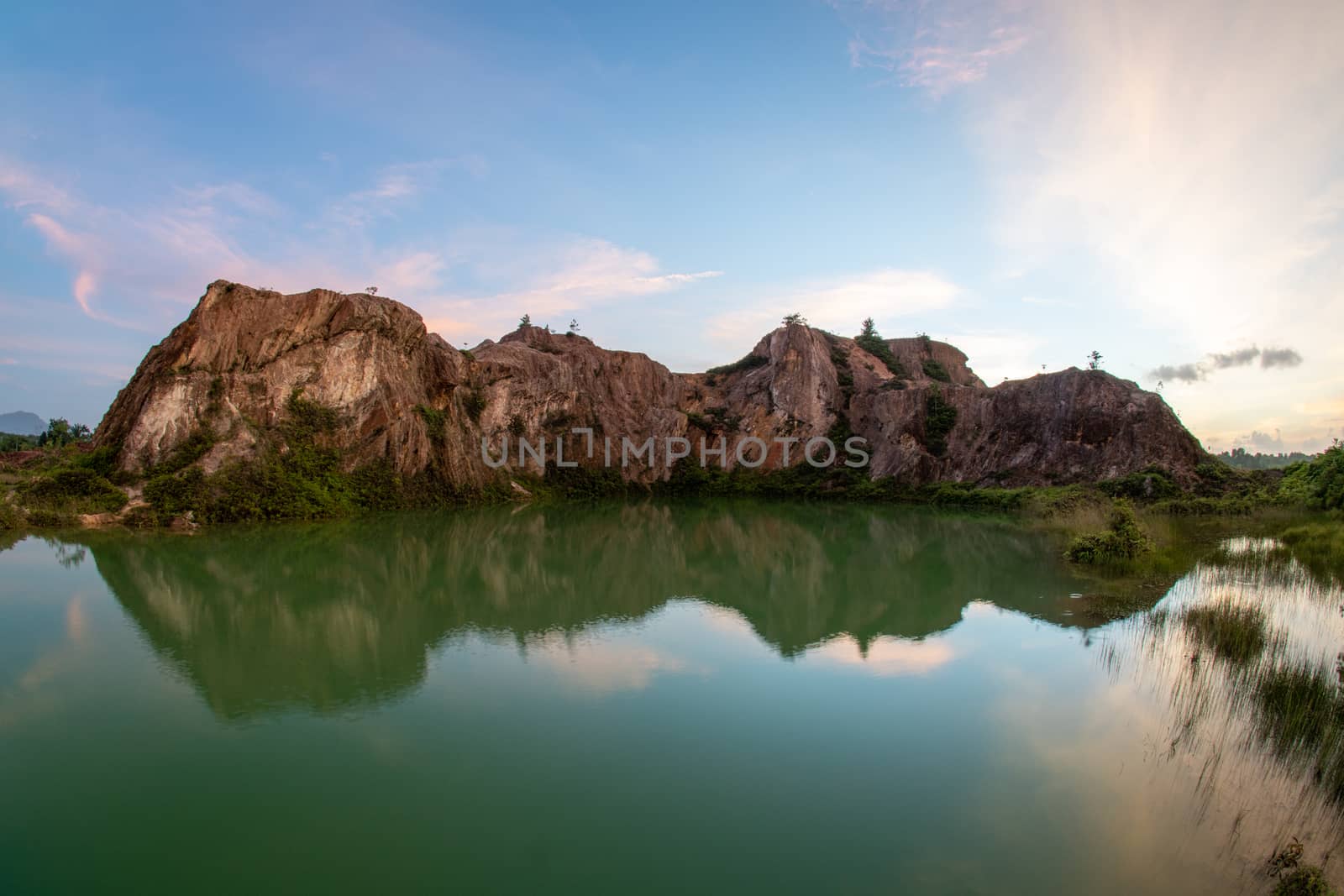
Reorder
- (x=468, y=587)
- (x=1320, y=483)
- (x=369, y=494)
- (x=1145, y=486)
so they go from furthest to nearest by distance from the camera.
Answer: (x=1145, y=486)
(x=369, y=494)
(x=1320, y=483)
(x=468, y=587)

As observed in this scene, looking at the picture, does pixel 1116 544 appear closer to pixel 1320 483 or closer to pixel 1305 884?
pixel 1320 483

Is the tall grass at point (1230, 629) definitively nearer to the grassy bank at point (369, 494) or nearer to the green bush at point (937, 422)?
the grassy bank at point (369, 494)

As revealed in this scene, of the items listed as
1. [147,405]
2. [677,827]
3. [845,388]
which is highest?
[845,388]

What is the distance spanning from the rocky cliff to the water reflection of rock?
7377 mm

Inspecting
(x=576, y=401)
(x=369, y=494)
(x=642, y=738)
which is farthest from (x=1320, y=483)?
(x=576, y=401)

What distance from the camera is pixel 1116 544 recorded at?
18.7 meters

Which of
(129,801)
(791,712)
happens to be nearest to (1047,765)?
(791,712)

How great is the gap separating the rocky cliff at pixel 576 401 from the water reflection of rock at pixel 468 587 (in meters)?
7.38

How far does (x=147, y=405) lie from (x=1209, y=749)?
31.8m

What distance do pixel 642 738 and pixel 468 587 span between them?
9289mm

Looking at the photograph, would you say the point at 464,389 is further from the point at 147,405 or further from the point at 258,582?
the point at 258,582

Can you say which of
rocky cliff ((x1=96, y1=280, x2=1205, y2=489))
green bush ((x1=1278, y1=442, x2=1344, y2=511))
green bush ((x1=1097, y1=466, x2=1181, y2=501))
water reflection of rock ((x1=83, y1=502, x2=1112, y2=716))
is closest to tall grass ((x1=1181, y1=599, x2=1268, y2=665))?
water reflection of rock ((x1=83, y1=502, x2=1112, y2=716))

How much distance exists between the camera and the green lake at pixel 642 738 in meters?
5.57

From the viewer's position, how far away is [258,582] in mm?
15570
